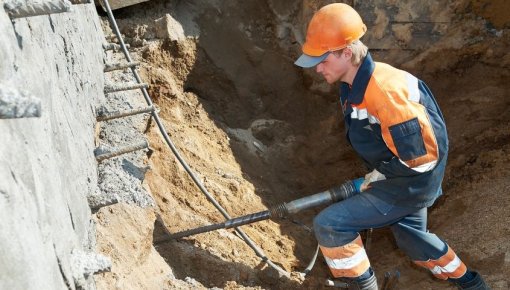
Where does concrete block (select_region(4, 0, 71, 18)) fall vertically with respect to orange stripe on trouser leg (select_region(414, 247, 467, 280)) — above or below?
above

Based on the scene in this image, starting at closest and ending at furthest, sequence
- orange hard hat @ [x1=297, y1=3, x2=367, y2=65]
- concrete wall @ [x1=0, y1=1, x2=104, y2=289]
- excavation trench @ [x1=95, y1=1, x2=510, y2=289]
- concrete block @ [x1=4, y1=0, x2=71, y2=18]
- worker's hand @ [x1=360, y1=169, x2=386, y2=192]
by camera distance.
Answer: concrete wall @ [x1=0, y1=1, x2=104, y2=289]
concrete block @ [x1=4, y1=0, x2=71, y2=18]
orange hard hat @ [x1=297, y1=3, x2=367, y2=65]
worker's hand @ [x1=360, y1=169, x2=386, y2=192]
excavation trench @ [x1=95, y1=1, x2=510, y2=289]

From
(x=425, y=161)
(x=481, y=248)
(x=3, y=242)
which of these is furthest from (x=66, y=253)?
(x=481, y=248)

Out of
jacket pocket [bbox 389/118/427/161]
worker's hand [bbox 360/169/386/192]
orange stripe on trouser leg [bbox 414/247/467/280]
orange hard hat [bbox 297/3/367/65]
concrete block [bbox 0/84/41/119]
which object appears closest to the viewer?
concrete block [bbox 0/84/41/119]

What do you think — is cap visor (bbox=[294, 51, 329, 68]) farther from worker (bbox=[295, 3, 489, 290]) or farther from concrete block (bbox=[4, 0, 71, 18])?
concrete block (bbox=[4, 0, 71, 18])

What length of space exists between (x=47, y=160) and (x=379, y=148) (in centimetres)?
185

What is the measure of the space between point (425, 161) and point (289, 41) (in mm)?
3707

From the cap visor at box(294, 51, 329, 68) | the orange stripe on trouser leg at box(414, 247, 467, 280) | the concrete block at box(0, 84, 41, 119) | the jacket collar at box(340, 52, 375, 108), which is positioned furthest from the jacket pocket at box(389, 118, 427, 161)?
the concrete block at box(0, 84, 41, 119)

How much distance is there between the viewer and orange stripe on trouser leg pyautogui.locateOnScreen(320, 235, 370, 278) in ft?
10.5

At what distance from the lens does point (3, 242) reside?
1469 mm

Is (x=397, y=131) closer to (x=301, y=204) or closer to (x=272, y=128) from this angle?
(x=301, y=204)

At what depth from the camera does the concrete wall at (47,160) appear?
5.25 feet

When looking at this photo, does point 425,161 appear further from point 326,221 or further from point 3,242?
point 3,242

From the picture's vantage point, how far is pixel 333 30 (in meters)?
2.87

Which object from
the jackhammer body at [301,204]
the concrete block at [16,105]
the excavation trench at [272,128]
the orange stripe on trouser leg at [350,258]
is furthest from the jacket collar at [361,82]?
the concrete block at [16,105]
